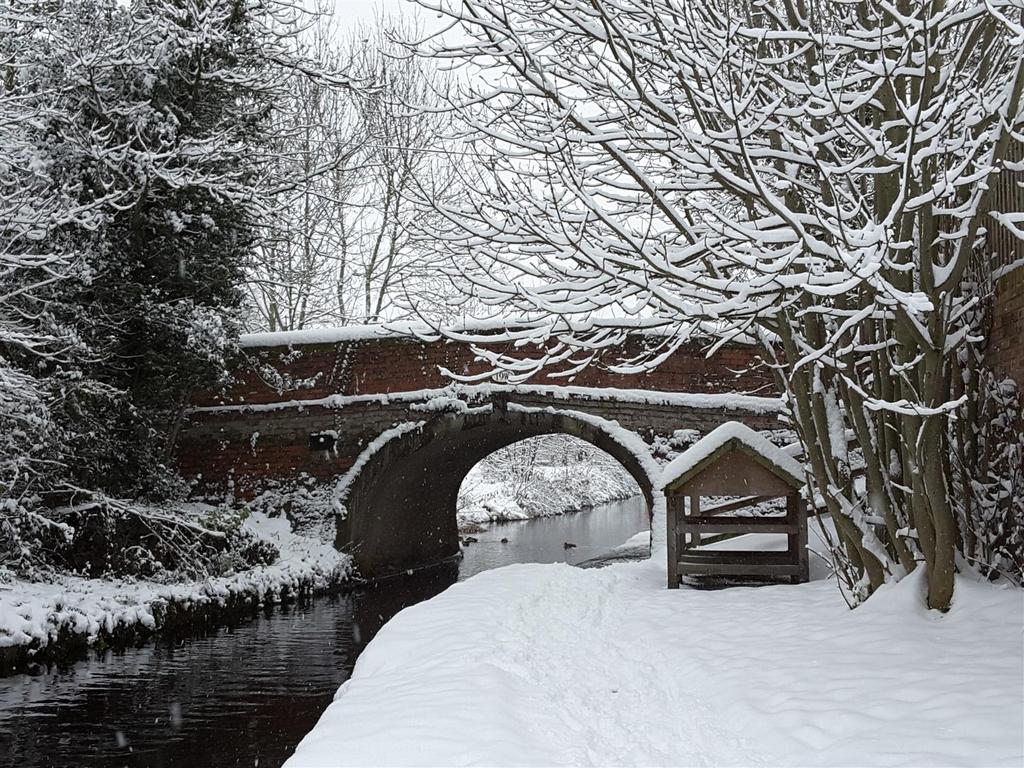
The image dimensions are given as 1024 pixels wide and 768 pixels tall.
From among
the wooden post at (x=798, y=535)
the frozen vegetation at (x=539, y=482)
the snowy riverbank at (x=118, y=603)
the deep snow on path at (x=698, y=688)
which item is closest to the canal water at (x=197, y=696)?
the snowy riverbank at (x=118, y=603)

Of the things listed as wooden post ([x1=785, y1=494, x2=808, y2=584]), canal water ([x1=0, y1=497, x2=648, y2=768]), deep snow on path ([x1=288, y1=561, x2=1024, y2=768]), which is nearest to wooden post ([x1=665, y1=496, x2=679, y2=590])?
wooden post ([x1=785, y1=494, x2=808, y2=584])

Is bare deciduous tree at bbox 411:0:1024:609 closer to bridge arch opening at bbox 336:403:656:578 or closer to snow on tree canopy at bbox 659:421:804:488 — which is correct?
snow on tree canopy at bbox 659:421:804:488

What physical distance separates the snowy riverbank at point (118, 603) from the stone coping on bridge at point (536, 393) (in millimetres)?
2388

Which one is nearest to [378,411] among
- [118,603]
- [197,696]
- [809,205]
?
[118,603]

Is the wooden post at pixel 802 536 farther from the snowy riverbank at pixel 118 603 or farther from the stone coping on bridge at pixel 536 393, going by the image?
the snowy riverbank at pixel 118 603

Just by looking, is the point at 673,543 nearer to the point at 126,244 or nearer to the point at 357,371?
the point at 357,371

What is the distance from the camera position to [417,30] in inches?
812

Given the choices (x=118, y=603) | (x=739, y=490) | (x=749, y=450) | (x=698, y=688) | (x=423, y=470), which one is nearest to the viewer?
(x=698, y=688)

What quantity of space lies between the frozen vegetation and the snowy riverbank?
14.2m

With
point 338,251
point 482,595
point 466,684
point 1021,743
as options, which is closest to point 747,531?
point 482,595

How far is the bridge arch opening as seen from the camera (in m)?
14.2

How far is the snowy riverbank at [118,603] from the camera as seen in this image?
918 centimetres

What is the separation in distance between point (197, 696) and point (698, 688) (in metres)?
5.05

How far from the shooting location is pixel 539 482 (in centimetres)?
3378
